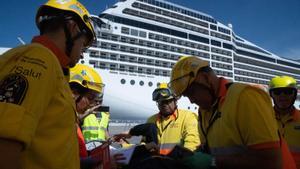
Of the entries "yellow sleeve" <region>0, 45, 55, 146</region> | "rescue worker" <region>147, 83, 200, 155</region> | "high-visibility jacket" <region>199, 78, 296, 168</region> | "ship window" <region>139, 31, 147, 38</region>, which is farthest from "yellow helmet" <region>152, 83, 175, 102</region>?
"ship window" <region>139, 31, 147, 38</region>

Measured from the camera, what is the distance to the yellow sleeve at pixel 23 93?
880 millimetres

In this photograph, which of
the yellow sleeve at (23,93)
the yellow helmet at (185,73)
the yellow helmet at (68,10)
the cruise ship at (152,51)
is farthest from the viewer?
the cruise ship at (152,51)

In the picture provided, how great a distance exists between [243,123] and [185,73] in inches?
28.4

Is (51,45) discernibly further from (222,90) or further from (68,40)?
(222,90)

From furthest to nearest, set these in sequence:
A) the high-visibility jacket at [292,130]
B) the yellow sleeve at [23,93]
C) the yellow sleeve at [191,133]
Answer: the high-visibility jacket at [292,130] → the yellow sleeve at [191,133] → the yellow sleeve at [23,93]

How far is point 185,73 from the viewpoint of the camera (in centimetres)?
234

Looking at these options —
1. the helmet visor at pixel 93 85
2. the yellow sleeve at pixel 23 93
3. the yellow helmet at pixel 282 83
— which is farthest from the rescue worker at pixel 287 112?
the yellow sleeve at pixel 23 93

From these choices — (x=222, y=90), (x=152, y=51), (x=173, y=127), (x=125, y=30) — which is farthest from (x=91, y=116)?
(x=152, y=51)

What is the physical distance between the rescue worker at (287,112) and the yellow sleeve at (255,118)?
2.48 meters

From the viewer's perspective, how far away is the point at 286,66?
44.5 meters

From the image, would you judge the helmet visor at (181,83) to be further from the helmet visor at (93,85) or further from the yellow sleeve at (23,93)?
the yellow sleeve at (23,93)

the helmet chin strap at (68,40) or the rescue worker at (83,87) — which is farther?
the rescue worker at (83,87)

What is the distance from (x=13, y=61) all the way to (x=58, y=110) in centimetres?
26

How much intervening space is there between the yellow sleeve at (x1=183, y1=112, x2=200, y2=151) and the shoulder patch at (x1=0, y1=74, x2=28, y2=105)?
2892 mm
